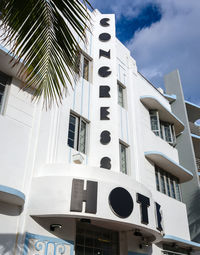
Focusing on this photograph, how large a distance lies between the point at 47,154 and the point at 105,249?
14.1 feet

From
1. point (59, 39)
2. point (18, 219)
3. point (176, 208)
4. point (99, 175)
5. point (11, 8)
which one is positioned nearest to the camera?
point (11, 8)

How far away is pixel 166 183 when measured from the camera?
15.2 m

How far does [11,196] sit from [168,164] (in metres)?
10.2

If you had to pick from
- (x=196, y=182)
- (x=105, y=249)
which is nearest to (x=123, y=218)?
(x=105, y=249)

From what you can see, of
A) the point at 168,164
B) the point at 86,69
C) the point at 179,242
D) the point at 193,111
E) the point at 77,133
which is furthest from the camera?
the point at 193,111

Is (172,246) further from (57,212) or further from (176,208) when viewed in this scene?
(57,212)

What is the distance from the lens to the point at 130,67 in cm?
1627

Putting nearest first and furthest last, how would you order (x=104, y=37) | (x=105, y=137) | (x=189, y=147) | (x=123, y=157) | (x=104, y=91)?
(x=105, y=137), (x=104, y=91), (x=123, y=157), (x=104, y=37), (x=189, y=147)

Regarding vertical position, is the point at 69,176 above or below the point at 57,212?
above

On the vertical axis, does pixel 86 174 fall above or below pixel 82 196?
above

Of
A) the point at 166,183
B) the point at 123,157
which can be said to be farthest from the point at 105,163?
the point at 166,183

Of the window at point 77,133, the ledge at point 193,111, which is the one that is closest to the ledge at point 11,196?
the window at point 77,133

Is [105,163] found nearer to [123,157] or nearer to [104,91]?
[123,157]

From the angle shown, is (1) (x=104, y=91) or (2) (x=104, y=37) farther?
(2) (x=104, y=37)
